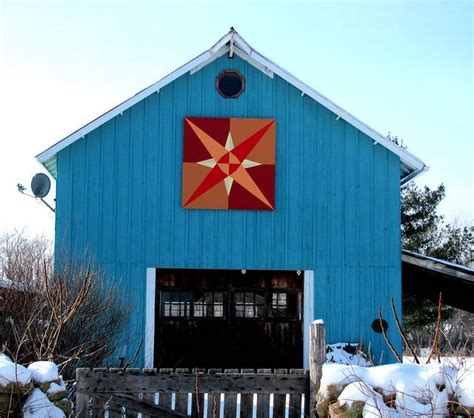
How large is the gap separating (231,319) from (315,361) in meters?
7.97

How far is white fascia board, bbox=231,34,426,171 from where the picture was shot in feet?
49.9

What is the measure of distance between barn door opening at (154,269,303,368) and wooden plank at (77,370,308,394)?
750cm

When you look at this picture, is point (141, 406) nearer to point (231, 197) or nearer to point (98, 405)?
point (98, 405)

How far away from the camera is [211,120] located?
1521cm

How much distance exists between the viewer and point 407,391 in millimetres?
6828

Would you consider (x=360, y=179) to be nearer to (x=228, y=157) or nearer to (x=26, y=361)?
(x=228, y=157)

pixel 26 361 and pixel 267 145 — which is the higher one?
pixel 267 145

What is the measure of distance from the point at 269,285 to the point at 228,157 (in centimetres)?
287

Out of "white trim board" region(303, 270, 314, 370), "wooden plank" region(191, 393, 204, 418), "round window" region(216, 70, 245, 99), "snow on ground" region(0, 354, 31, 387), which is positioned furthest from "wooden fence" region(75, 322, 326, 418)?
"round window" region(216, 70, 245, 99)

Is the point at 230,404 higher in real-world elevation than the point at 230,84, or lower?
lower

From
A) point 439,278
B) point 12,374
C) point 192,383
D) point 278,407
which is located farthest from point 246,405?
point 439,278

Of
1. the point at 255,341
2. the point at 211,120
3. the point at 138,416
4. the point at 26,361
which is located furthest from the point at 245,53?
the point at 138,416

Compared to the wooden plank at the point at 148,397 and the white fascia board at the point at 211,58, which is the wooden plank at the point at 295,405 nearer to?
the wooden plank at the point at 148,397

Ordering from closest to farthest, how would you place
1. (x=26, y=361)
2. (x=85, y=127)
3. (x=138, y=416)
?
(x=138, y=416) < (x=26, y=361) < (x=85, y=127)
